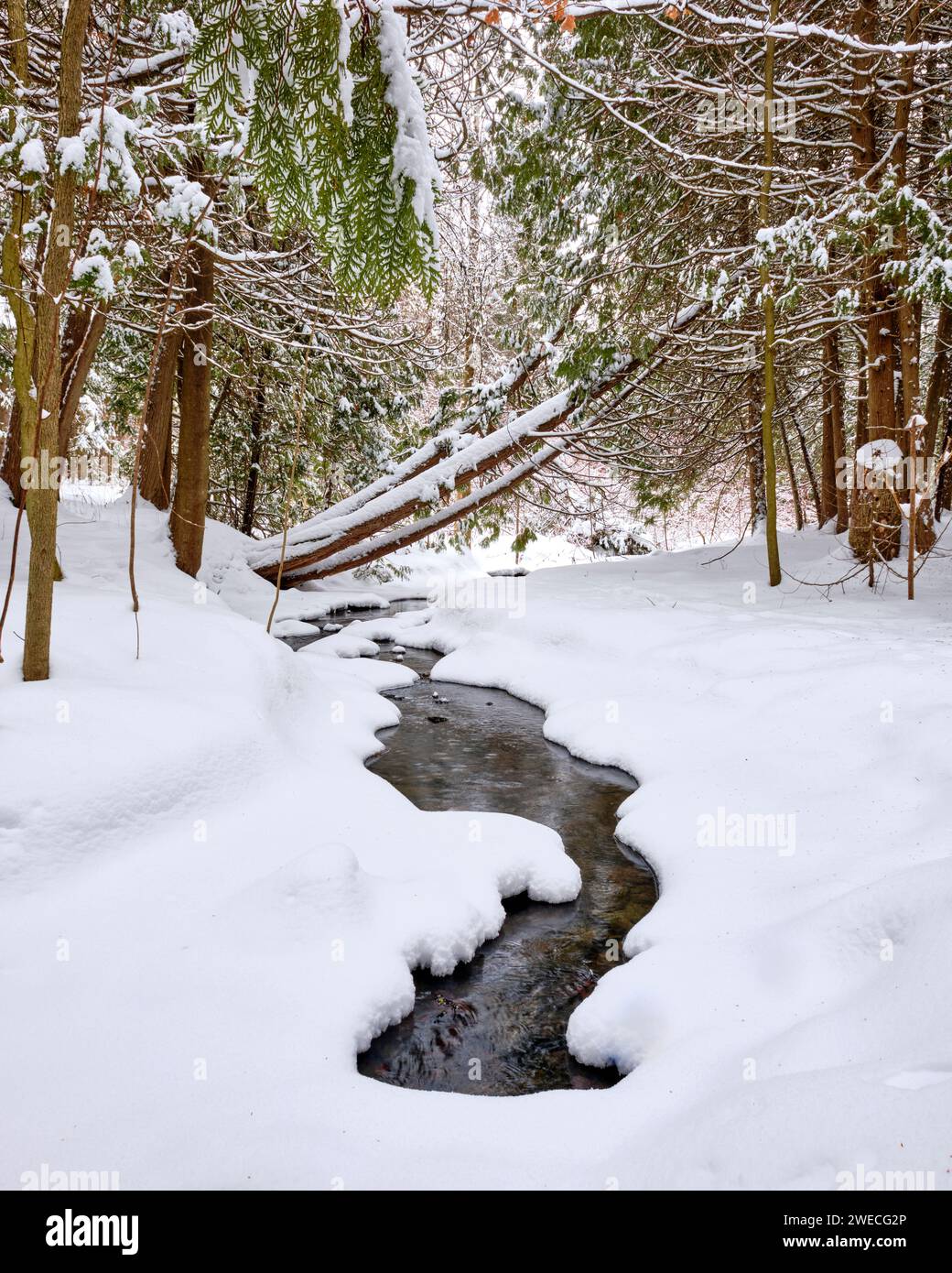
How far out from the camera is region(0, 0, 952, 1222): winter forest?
2139 mm

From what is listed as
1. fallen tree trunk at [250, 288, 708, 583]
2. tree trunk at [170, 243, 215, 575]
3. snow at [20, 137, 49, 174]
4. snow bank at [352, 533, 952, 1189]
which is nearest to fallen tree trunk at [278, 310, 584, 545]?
fallen tree trunk at [250, 288, 708, 583]

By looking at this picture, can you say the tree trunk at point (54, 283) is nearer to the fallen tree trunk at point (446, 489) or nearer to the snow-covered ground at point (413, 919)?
the snow-covered ground at point (413, 919)

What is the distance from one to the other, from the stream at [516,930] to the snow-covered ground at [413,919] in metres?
0.14

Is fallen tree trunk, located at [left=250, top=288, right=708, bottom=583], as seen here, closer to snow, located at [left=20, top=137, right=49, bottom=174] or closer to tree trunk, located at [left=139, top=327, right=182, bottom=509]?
tree trunk, located at [left=139, top=327, right=182, bottom=509]

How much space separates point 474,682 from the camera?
30.5 feet

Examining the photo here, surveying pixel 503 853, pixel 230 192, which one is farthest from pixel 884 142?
pixel 503 853

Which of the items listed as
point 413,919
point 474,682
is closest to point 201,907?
point 413,919

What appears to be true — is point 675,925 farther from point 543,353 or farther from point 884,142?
point 884,142

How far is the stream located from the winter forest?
0.11 feet

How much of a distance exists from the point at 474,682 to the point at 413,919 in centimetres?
565

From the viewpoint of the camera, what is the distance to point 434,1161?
225 centimetres

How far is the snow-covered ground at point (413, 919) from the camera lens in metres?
2.19

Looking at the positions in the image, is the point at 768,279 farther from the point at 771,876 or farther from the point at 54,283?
the point at 54,283
